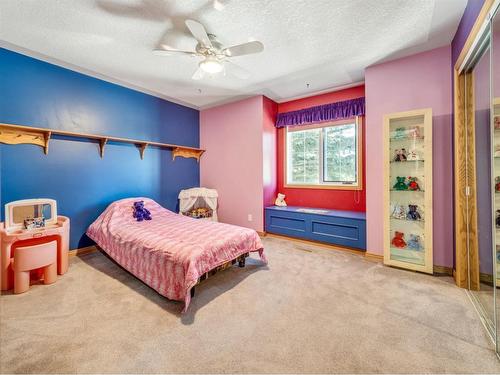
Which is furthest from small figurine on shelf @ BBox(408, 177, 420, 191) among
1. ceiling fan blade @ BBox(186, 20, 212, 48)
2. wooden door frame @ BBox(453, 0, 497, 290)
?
ceiling fan blade @ BBox(186, 20, 212, 48)

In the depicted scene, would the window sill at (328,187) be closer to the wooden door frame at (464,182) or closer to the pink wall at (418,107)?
the pink wall at (418,107)

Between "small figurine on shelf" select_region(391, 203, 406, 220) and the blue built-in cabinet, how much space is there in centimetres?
41

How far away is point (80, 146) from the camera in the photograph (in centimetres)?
330

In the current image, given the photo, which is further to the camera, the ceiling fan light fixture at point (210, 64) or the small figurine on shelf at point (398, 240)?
the small figurine on shelf at point (398, 240)

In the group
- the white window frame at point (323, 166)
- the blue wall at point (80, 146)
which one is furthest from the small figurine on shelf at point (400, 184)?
the blue wall at point (80, 146)

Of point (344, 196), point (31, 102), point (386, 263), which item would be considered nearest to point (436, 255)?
point (386, 263)

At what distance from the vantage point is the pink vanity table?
7.26 feet

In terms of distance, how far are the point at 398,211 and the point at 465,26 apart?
2031 millimetres

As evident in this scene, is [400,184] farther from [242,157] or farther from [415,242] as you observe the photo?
[242,157]

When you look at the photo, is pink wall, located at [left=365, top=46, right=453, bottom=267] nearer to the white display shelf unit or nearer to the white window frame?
the white display shelf unit

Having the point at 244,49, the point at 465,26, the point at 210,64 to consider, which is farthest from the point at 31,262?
the point at 465,26

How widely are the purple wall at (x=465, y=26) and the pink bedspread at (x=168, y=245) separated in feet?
9.60

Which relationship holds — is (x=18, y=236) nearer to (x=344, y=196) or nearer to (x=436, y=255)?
(x=344, y=196)

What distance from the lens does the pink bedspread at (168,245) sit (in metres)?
2.01
